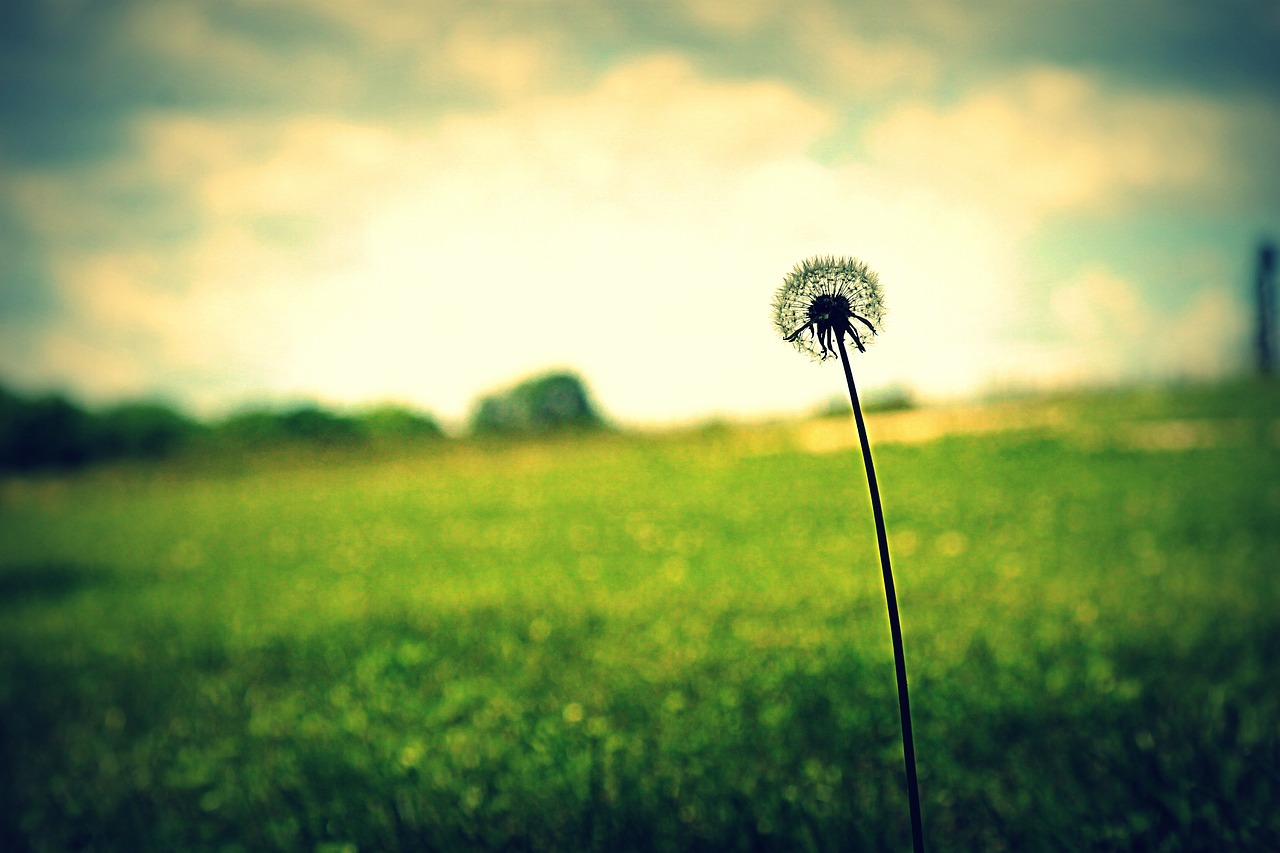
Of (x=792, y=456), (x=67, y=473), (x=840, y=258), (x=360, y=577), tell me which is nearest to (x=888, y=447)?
(x=792, y=456)

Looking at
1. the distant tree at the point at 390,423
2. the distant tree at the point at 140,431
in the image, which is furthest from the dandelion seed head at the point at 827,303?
the distant tree at the point at 140,431

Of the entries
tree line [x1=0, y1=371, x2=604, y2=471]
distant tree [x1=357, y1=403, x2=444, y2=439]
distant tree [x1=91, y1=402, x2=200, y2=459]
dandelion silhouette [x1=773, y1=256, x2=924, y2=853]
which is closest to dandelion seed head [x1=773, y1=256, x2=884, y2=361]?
dandelion silhouette [x1=773, y1=256, x2=924, y2=853]

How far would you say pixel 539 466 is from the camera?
53.6ft

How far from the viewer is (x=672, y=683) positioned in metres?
3.22

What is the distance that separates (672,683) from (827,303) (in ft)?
9.34

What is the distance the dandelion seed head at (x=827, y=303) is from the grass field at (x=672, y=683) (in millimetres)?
821

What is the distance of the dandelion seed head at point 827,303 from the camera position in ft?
2.06

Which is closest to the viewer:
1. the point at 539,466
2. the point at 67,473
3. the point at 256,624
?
the point at 256,624

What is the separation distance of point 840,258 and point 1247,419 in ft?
60.3

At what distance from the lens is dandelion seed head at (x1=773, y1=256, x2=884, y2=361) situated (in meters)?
0.63

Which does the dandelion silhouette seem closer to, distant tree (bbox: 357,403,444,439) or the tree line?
distant tree (bbox: 357,403,444,439)

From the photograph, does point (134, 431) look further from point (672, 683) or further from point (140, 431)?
point (672, 683)

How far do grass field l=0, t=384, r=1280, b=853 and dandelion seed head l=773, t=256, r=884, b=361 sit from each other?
821 millimetres

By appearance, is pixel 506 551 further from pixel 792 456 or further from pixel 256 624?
pixel 792 456
